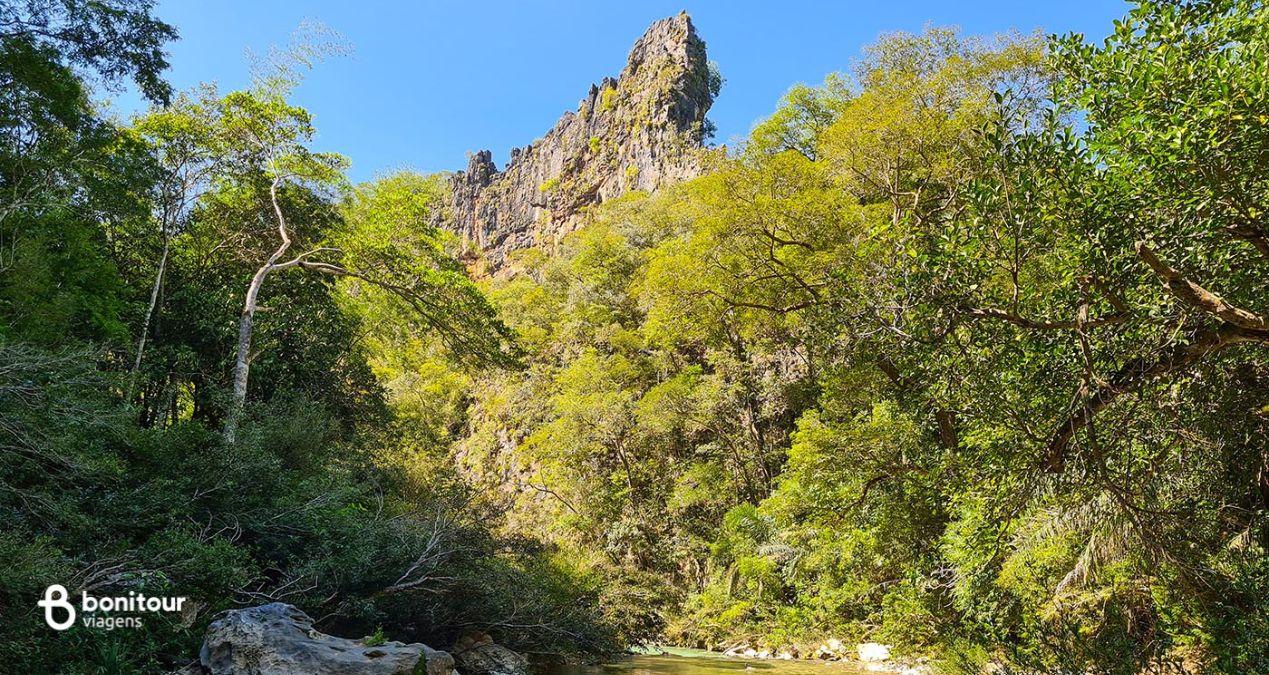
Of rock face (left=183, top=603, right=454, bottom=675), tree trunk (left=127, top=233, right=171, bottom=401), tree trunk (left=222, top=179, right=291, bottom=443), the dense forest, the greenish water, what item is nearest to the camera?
the dense forest

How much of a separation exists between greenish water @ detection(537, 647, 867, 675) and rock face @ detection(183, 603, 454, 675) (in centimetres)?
513

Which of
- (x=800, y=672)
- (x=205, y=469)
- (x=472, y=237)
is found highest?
(x=472, y=237)

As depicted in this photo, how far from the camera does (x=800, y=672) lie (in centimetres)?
1302

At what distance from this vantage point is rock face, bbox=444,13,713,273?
45781mm

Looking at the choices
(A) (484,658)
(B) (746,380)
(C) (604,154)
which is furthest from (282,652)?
(C) (604,154)

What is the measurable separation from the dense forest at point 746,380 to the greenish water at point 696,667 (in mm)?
858

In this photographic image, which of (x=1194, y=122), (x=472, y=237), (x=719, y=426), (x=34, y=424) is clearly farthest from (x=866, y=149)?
(x=472, y=237)

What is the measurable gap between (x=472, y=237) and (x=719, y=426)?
A: 47499mm

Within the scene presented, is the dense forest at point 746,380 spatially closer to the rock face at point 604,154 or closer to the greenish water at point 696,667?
the greenish water at point 696,667

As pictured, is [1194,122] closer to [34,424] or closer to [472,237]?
[34,424]

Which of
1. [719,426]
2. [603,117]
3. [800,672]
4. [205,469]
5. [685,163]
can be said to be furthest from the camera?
[603,117]

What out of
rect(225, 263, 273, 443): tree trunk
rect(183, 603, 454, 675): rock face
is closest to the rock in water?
rect(183, 603, 454, 675): rock face

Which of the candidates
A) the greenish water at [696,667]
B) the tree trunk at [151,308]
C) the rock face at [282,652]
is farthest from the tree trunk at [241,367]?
the greenish water at [696,667]

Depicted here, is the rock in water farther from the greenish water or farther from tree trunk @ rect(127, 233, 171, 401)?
tree trunk @ rect(127, 233, 171, 401)
